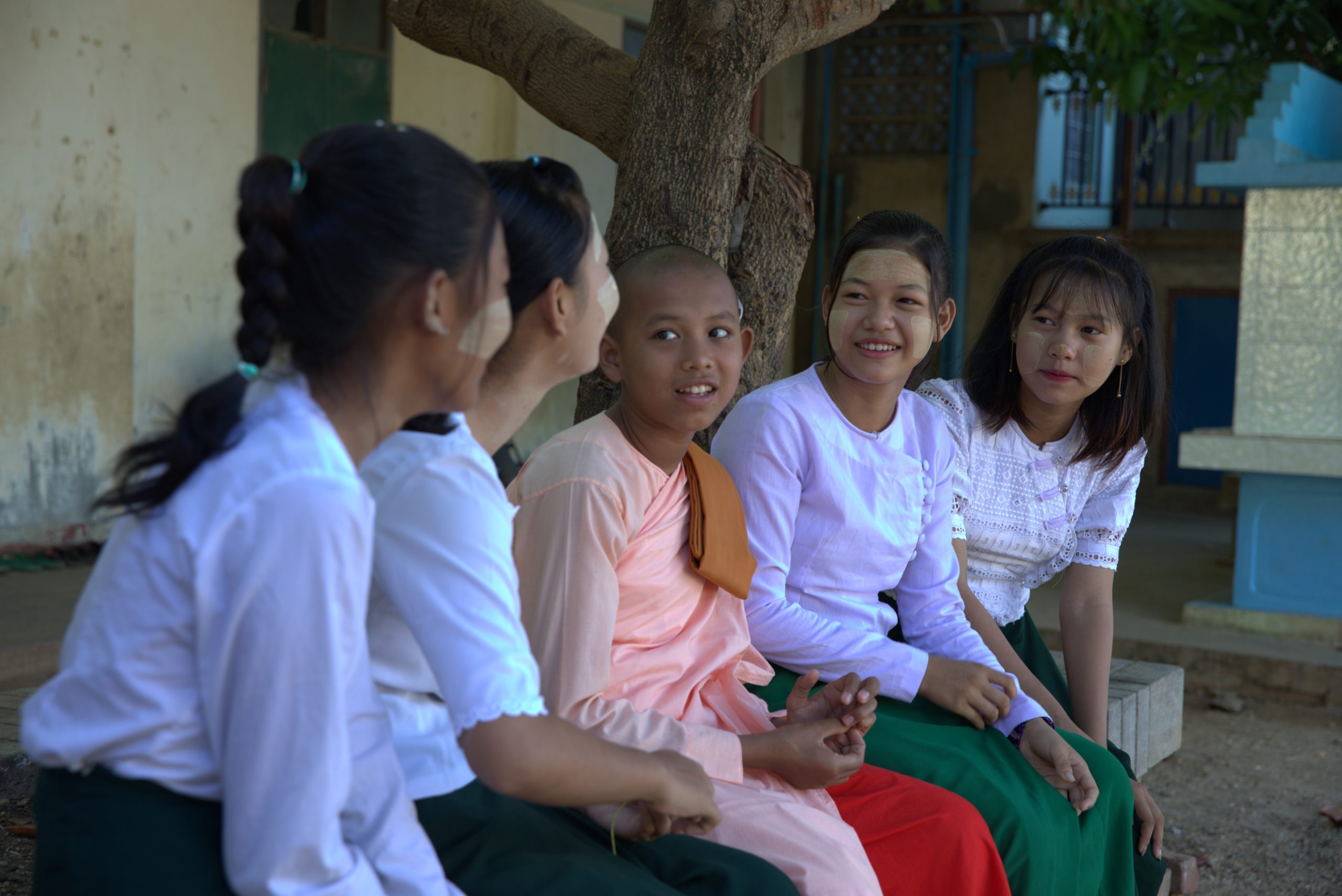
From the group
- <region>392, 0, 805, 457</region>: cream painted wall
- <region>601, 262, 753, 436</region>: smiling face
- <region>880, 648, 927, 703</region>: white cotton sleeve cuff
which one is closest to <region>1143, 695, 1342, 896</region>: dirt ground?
<region>880, 648, 927, 703</region>: white cotton sleeve cuff

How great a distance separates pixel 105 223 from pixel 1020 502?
453cm

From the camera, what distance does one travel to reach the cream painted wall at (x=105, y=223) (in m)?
5.41

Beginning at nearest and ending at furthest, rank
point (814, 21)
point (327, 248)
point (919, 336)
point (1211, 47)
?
point (327, 248)
point (919, 336)
point (814, 21)
point (1211, 47)

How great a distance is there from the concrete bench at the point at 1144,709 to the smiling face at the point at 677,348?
1.50 metres

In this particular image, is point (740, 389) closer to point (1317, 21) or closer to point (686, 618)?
point (686, 618)

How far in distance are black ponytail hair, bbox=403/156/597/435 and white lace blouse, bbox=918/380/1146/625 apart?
1.36 meters

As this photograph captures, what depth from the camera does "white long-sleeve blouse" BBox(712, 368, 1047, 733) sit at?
234 centimetres

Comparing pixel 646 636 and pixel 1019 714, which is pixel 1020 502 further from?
pixel 646 636

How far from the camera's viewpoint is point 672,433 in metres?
2.07

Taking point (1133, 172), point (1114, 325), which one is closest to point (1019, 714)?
point (1114, 325)

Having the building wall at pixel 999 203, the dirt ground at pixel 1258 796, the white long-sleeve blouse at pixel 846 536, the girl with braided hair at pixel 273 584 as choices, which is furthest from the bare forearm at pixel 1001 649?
the building wall at pixel 999 203

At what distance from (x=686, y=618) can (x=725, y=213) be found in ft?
4.59

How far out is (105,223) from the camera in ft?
18.6

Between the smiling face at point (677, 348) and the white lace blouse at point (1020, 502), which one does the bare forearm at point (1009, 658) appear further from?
the smiling face at point (677, 348)
